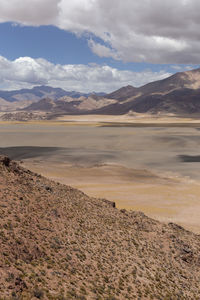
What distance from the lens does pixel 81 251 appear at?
16391mm

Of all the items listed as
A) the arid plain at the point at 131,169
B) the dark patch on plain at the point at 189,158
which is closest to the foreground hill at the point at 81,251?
the arid plain at the point at 131,169

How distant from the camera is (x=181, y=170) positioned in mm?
56094

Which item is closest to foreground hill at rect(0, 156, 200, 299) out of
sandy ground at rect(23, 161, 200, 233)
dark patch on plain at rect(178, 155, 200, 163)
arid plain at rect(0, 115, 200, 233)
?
sandy ground at rect(23, 161, 200, 233)

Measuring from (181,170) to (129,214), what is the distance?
110ft

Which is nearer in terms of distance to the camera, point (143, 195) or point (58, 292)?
point (58, 292)

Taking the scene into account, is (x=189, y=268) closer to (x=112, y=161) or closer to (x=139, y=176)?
(x=139, y=176)

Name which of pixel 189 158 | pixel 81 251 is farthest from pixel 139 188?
pixel 189 158

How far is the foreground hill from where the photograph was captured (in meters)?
13.2

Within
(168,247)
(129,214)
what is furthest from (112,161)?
(168,247)

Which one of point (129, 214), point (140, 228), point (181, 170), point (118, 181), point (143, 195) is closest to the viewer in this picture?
point (140, 228)

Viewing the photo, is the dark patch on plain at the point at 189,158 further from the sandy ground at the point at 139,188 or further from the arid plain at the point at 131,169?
the sandy ground at the point at 139,188

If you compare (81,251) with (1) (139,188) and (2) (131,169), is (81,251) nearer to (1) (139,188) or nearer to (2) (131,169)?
(1) (139,188)

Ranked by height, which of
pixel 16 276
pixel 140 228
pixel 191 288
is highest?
pixel 16 276

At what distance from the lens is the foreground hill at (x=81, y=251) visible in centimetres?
1316
